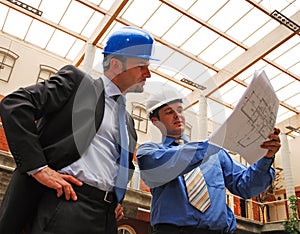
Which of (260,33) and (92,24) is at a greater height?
(260,33)

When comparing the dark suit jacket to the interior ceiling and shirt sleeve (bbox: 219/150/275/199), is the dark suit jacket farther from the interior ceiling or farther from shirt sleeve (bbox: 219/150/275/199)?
the interior ceiling

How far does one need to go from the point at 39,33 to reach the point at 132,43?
9.52 m

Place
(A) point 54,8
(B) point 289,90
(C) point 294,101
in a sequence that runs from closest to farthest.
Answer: (A) point 54,8 → (B) point 289,90 → (C) point 294,101

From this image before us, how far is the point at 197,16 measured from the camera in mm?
8836

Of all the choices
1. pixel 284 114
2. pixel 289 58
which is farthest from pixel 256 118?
A: pixel 284 114

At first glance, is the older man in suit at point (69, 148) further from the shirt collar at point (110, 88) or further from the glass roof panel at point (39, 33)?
the glass roof panel at point (39, 33)

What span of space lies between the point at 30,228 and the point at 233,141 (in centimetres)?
79

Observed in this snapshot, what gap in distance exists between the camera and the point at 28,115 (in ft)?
3.46

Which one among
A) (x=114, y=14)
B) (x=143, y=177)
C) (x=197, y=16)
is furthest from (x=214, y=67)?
(x=143, y=177)

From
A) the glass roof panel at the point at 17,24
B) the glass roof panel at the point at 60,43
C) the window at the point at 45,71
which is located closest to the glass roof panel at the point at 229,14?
the glass roof panel at the point at 60,43

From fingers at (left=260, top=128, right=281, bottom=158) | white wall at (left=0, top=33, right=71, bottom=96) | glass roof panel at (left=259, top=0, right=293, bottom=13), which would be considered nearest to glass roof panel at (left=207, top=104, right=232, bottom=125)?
fingers at (left=260, top=128, right=281, bottom=158)

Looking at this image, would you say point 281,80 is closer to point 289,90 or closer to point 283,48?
point 289,90

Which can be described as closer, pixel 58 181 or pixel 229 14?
pixel 58 181

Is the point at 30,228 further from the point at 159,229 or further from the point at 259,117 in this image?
the point at 259,117
